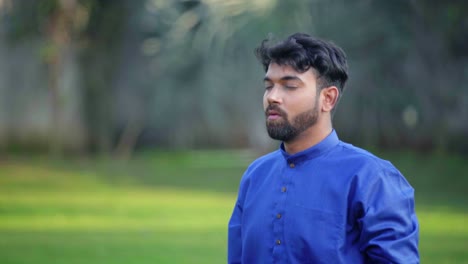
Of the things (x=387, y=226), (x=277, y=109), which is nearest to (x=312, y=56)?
(x=277, y=109)

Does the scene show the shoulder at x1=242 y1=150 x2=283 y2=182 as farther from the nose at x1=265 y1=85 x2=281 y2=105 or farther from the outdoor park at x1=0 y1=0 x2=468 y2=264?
the outdoor park at x1=0 y1=0 x2=468 y2=264

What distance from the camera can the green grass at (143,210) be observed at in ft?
33.6

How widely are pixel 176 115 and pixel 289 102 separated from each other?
2942 cm

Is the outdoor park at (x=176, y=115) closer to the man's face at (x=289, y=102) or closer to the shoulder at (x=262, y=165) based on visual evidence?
the shoulder at (x=262, y=165)

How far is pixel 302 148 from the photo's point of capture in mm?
3145

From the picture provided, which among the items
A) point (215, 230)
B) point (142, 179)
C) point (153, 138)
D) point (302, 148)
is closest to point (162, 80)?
point (153, 138)

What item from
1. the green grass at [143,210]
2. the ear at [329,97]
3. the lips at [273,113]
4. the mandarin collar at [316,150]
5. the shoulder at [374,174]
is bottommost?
the green grass at [143,210]

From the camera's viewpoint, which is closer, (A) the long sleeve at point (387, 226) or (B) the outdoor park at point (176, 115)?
(A) the long sleeve at point (387, 226)

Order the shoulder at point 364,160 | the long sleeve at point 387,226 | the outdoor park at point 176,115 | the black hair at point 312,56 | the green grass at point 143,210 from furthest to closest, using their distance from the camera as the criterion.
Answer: the outdoor park at point 176,115 → the green grass at point 143,210 → the black hair at point 312,56 → the shoulder at point 364,160 → the long sleeve at point 387,226

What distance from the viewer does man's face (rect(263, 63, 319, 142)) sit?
10.1 ft

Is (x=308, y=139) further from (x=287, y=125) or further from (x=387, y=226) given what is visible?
(x=387, y=226)

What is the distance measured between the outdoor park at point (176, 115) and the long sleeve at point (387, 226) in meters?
6.51

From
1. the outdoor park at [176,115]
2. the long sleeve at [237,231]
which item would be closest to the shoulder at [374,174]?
the long sleeve at [237,231]

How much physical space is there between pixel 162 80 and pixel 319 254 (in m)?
28.6
